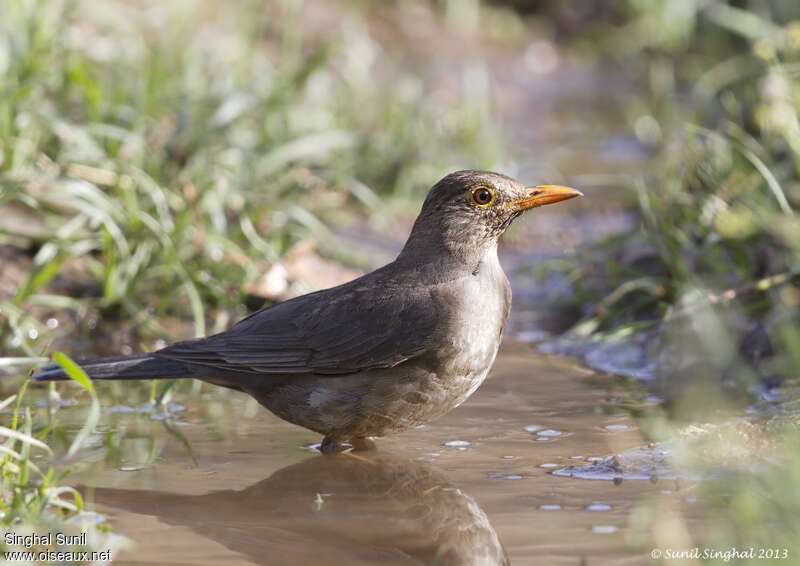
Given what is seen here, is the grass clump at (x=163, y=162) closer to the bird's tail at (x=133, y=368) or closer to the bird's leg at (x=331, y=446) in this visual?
the bird's tail at (x=133, y=368)

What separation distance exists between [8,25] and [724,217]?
396cm

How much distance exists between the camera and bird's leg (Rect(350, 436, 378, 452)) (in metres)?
4.84

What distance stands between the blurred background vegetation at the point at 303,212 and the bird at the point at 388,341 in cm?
49

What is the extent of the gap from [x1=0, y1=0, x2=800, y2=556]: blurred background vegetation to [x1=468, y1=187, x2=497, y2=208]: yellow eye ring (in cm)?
105

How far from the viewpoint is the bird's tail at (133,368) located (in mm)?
4852

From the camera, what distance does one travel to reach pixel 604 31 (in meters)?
14.3

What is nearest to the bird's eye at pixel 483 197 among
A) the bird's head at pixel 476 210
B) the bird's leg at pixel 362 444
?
the bird's head at pixel 476 210

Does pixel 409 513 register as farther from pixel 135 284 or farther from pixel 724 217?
pixel 135 284

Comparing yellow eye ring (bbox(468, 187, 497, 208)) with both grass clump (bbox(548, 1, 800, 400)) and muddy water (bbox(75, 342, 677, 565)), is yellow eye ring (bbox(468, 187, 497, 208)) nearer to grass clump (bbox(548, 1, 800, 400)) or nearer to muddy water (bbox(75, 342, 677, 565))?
muddy water (bbox(75, 342, 677, 565))

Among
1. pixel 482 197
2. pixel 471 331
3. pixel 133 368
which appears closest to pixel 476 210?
pixel 482 197

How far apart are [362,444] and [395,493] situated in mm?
730

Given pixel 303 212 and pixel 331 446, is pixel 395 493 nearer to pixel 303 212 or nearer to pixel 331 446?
pixel 331 446

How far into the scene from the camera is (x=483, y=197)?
502 cm

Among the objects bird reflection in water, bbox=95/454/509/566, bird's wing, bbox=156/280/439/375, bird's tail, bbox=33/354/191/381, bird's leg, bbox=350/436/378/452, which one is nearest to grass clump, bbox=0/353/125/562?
bird reflection in water, bbox=95/454/509/566
